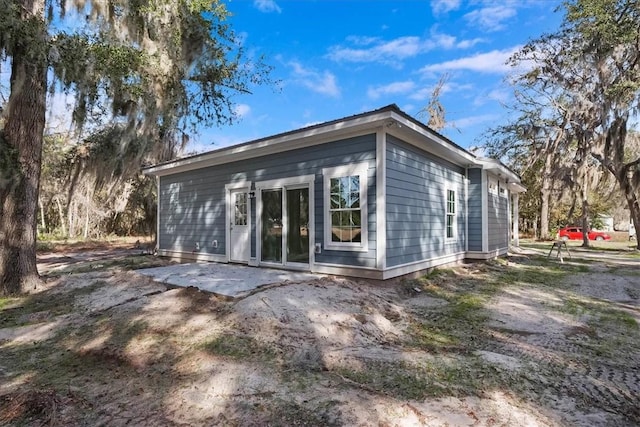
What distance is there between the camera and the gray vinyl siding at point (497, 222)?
10.6 m

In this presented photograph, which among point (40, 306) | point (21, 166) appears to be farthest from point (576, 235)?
point (21, 166)

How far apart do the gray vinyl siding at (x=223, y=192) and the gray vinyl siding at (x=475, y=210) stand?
16.3 feet

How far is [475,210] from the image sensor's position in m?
10.1

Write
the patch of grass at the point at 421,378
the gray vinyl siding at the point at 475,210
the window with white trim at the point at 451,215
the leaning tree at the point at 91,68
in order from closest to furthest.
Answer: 1. the patch of grass at the point at 421,378
2. the leaning tree at the point at 91,68
3. the window with white trim at the point at 451,215
4. the gray vinyl siding at the point at 475,210

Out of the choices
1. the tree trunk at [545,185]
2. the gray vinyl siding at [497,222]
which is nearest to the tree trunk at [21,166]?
the gray vinyl siding at [497,222]

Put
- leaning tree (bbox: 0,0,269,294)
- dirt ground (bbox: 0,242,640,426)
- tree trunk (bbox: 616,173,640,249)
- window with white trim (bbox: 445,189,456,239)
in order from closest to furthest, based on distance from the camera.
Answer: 1. dirt ground (bbox: 0,242,640,426)
2. leaning tree (bbox: 0,0,269,294)
3. window with white trim (bbox: 445,189,456,239)
4. tree trunk (bbox: 616,173,640,249)

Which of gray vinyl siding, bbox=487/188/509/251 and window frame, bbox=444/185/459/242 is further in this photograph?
gray vinyl siding, bbox=487/188/509/251

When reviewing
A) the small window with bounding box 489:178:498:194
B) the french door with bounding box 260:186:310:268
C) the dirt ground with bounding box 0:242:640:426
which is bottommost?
the dirt ground with bounding box 0:242:640:426

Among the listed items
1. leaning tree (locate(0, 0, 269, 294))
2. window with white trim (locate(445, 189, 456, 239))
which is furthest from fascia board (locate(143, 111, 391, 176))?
window with white trim (locate(445, 189, 456, 239))

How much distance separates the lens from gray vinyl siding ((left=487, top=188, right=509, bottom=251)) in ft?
34.9

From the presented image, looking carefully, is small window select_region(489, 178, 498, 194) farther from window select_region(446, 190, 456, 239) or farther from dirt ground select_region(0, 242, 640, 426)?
dirt ground select_region(0, 242, 640, 426)

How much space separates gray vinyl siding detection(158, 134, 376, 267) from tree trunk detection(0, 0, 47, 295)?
12.5ft

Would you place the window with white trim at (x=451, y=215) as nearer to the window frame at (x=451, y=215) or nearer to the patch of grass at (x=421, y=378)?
the window frame at (x=451, y=215)

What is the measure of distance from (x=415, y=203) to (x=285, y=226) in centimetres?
275
